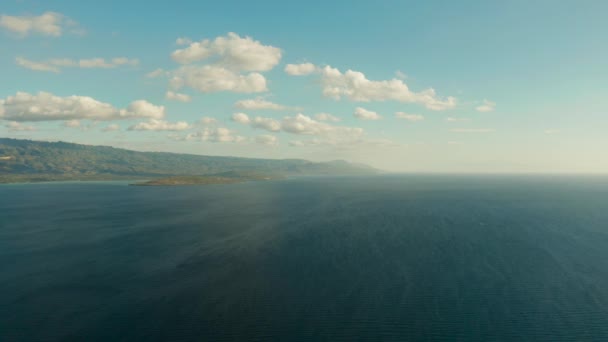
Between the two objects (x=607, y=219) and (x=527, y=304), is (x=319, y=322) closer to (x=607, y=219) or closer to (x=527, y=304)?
(x=527, y=304)

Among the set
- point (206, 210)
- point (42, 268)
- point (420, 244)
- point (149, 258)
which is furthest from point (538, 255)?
point (206, 210)

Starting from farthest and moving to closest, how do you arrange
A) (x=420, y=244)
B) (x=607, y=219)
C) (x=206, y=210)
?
(x=206, y=210)
(x=607, y=219)
(x=420, y=244)

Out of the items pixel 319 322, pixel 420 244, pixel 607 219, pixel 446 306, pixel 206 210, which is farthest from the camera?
pixel 206 210

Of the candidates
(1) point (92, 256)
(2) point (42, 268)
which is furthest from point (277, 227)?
(2) point (42, 268)

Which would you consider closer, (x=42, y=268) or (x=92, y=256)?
(x=42, y=268)

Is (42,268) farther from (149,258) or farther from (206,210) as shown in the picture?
(206,210)

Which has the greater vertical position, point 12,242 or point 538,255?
point 538,255
